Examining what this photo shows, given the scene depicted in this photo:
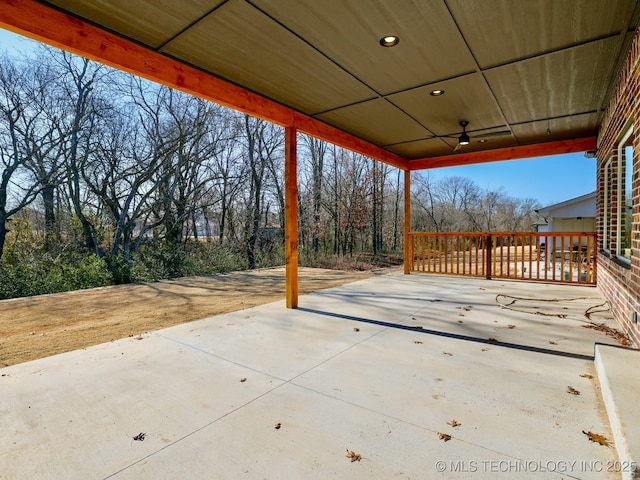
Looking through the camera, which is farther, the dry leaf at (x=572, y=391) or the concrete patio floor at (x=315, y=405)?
the dry leaf at (x=572, y=391)

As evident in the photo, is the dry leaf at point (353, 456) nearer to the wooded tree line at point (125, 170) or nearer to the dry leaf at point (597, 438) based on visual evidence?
the dry leaf at point (597, 438)

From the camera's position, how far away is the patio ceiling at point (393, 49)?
7.33 ft

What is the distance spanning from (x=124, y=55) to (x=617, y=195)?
220 inches

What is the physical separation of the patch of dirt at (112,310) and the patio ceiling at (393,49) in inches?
104

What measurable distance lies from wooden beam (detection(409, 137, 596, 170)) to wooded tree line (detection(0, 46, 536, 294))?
5.80 meters

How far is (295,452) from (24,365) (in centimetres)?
244

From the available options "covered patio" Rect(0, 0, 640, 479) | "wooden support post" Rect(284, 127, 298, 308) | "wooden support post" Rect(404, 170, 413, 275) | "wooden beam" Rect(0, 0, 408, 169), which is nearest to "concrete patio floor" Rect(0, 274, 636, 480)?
"covered patio" Rect(0, 0, 640, 479)

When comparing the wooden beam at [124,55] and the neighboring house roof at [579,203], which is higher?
the wooden beam at [124,55]

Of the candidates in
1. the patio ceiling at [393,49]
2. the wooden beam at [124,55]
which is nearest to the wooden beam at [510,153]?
the patio ceiling at [393,49]

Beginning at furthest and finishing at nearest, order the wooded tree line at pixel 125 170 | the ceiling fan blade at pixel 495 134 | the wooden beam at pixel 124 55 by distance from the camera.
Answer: the wooded tree line at pixel 125 170 → the ceiling fan blade at pixel 495 134 → the wooden beam at pixel 124 55

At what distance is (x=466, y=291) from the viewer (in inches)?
215

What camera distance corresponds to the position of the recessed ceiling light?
2570 mm

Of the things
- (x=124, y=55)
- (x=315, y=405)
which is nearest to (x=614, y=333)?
(x=315, y=405)

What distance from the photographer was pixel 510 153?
249 inches
